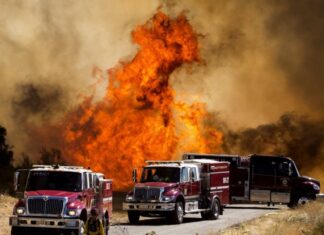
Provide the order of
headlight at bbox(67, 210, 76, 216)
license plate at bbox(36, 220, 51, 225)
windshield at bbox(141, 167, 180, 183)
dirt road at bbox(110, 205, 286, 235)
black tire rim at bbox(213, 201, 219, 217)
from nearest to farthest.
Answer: license plate at bbox(36, 220, 51, 225) < headlight at bbox(67, 210, 76, 216) < dirt road at bbox(110, 205, 286, 235) < windshield at bbox(141, 167, 180, 183) < black tire rim at bbox(213, 201, 219, 217)

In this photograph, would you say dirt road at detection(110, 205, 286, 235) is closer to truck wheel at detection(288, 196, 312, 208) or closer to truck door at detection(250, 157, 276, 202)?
truck door at detection(250, 157, 276, 202)

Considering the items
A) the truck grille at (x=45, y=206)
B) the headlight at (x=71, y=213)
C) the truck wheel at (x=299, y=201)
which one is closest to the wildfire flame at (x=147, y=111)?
the truck wheel at (x=299, y=201)

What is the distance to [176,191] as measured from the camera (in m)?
34.1

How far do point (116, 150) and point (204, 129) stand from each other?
441 inches

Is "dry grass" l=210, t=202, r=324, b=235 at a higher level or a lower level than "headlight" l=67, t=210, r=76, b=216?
lower

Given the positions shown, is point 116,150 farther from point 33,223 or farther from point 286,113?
point 33,223

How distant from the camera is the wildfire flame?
2167 inches

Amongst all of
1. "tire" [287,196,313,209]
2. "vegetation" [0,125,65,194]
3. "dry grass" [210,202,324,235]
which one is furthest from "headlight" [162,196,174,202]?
"vegetation" [0,125,65,194]

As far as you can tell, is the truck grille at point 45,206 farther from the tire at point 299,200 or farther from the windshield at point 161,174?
the tire at point 299,200

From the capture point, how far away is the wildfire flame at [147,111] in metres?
55.0

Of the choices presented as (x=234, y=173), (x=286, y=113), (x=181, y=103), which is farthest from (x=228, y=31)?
(x=234, y=173)

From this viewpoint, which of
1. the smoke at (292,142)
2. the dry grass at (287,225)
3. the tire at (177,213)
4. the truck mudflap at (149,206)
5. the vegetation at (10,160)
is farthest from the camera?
the smoke at (292,142)

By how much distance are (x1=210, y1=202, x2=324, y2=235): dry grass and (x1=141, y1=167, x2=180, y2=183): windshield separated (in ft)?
13.1

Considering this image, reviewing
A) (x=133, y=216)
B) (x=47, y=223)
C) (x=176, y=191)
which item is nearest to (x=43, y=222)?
(x=47, y=223)
